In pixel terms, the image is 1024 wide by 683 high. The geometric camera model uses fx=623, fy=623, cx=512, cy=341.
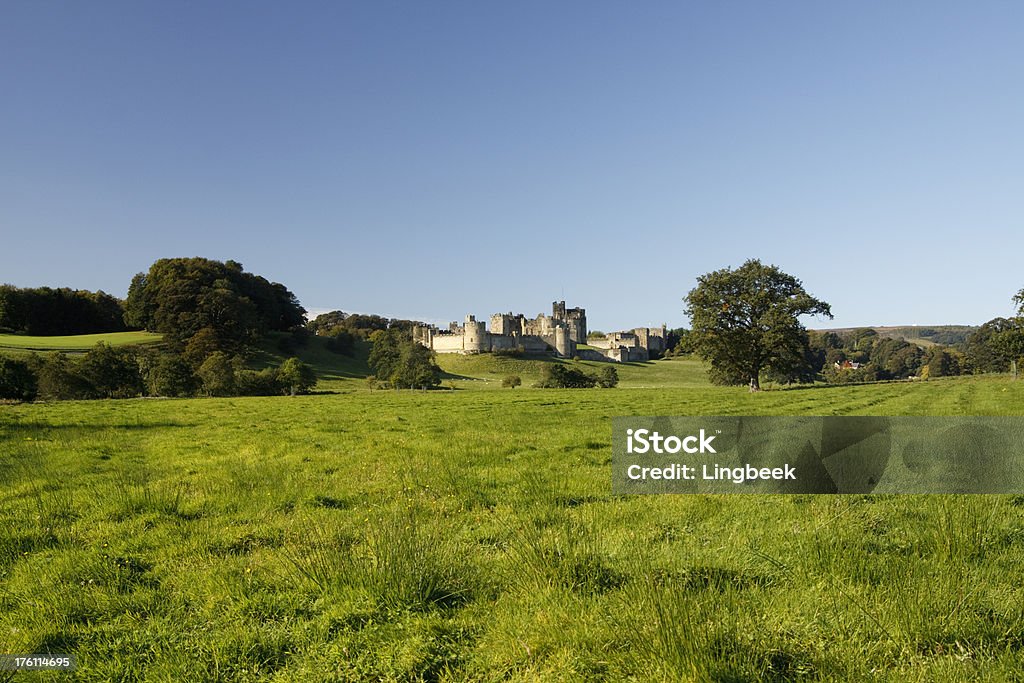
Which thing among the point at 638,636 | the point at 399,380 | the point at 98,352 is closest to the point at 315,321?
the point at 399,380

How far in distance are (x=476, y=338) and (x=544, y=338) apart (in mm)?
22678

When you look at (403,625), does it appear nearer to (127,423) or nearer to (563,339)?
(127,423)

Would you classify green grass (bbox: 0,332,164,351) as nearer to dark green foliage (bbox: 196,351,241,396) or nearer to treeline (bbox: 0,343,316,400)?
treeline (bbox: 0,343,316,400)

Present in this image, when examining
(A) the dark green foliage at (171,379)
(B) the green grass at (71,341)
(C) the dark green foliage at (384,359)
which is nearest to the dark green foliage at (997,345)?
(C) the dark green foliage at (384,359)

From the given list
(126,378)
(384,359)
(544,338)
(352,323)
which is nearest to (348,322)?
(352,323)

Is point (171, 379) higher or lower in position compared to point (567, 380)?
higher

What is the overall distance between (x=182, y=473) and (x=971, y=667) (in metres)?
13.4

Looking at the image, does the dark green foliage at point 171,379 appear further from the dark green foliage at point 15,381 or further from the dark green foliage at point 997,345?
the dark green foliage at point 997,345

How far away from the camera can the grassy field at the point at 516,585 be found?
3898 mm

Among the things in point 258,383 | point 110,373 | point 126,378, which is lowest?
point 258,383

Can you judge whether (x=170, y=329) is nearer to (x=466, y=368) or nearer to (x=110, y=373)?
(x=110, y=373)

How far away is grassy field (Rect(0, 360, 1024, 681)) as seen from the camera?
12.8ft

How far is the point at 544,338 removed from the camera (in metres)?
176

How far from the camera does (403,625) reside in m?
4.62
